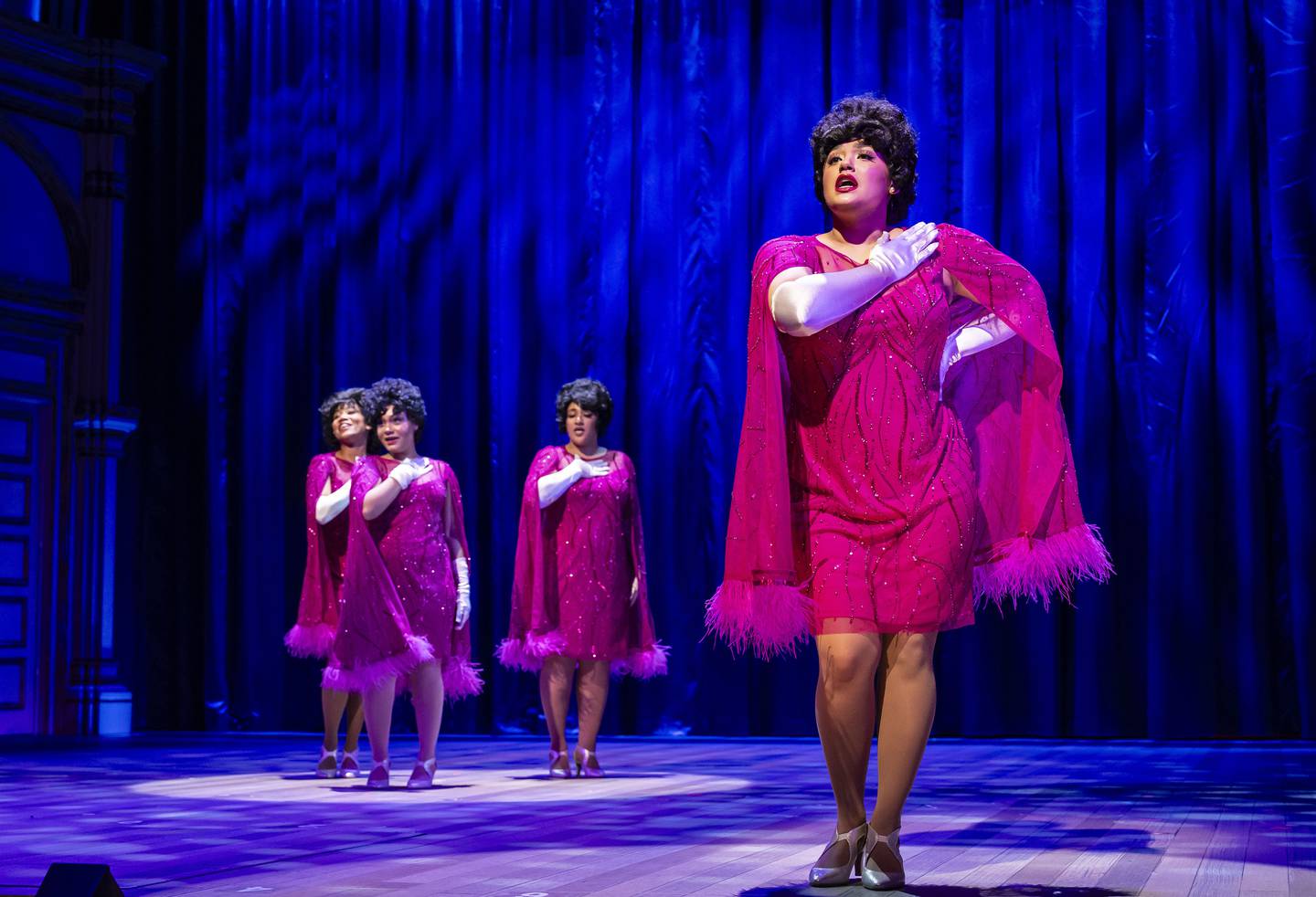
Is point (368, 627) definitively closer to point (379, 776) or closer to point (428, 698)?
point (428, 698)

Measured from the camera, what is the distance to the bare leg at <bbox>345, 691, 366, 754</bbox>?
5.76m

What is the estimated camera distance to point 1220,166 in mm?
7426

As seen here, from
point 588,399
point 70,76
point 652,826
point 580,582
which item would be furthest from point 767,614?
point 70,76

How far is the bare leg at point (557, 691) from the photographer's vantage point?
561 centimetres

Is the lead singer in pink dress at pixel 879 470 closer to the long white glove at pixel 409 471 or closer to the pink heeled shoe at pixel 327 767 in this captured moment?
the long white glove at pixel 409 471

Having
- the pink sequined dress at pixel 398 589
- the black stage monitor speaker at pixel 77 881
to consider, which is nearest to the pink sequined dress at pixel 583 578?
the pink sequined dress at pixel 398 589

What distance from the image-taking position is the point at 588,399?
18.6ft

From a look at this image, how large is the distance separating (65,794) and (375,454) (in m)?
1.41

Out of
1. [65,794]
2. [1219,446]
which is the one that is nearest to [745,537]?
[65,794]

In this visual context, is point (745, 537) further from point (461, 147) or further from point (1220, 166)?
point (461, 147)

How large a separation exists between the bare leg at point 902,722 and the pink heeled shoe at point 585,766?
305cm

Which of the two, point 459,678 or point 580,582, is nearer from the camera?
point 459,678

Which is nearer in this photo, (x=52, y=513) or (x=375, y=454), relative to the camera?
(x=375, y=454)

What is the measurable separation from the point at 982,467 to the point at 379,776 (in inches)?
114
